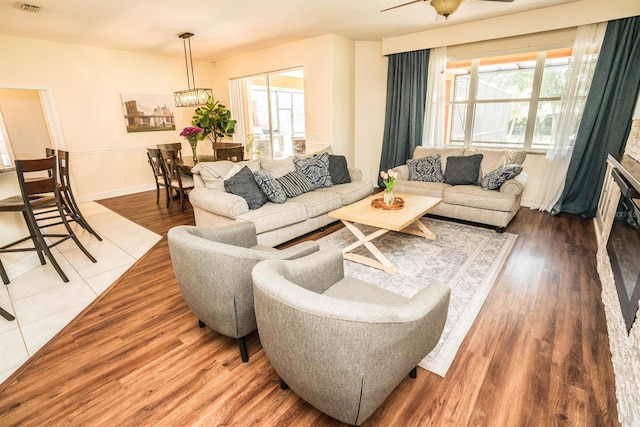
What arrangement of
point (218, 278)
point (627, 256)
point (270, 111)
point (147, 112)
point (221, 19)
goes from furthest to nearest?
point (270, 111) → point (147, 112) → point (221, 19) → point (627, 256) → point (218, 278)

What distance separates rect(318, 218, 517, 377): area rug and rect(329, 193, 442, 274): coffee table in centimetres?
8

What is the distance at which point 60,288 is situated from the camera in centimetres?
271

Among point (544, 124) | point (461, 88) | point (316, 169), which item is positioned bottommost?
point (316, 169)

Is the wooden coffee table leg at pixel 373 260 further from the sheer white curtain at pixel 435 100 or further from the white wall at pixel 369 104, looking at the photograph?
the white wall at pixel 369 104

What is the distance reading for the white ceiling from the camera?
363 centimetres

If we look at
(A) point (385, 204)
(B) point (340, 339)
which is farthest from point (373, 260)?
(B) point (340, 339)

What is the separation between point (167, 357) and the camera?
74.0 inches

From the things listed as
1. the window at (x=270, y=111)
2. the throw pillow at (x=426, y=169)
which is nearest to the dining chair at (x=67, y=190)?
the window at (x=270, y=111)

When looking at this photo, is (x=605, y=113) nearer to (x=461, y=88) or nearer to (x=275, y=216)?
(x=461, y=88)

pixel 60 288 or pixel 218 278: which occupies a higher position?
pixel 218 278

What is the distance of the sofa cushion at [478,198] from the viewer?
3.62 meters

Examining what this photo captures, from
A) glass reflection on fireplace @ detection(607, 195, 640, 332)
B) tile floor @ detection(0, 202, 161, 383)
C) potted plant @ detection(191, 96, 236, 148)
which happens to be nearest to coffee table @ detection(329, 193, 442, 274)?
glass reflection on fireplace @ detection(607, 195, 640, 332)

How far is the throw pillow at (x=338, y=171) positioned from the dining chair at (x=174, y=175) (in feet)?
7.27

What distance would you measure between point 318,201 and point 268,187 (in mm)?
626
